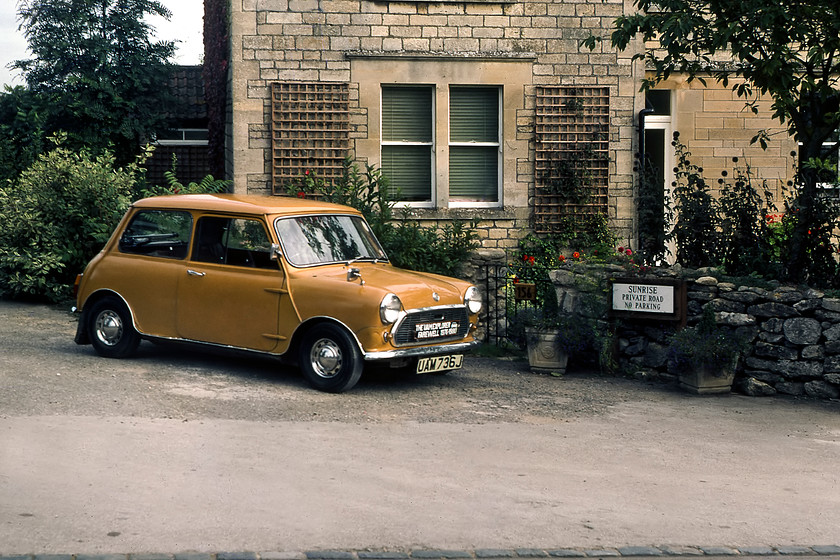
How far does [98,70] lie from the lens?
19.8m

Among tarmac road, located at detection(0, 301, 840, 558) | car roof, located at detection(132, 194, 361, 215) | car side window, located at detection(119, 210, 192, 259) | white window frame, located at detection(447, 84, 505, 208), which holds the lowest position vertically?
tarmac road, located at detection(0, 301, 840, 558)

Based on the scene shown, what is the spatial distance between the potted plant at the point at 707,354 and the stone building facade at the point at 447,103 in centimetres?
615

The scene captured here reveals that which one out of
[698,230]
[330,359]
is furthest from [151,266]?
[698,230]

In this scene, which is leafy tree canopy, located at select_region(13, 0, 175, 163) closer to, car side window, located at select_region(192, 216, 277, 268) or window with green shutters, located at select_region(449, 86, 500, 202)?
window with green shutters, located at select_region(449, 86, 500, 202)

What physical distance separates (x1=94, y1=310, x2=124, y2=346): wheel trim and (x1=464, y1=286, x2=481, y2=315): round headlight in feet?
11.3

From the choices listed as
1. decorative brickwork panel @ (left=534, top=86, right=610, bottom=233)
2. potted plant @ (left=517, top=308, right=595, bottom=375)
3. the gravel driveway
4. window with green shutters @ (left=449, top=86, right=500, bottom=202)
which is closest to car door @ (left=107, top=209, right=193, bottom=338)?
the gravel driveway

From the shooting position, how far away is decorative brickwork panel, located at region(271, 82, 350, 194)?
1595 centimetres

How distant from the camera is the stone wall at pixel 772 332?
33.5 feet

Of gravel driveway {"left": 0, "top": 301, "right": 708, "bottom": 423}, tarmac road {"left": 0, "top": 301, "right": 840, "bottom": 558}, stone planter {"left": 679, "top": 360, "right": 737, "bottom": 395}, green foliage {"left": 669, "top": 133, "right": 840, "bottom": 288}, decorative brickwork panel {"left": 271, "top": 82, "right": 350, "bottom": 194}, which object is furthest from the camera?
decorative brickwork panel {"left": 271, "top": 82, "right": 350, "bottom": 194}

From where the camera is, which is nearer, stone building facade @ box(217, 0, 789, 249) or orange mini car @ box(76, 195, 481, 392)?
orange mini car @ box(76, 195, 481, 392)

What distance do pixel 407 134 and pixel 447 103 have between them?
75 cm

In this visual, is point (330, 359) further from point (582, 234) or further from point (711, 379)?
point (582, 234)

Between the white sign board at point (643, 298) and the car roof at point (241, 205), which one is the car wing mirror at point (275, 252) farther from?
the white sign board at point (643, 298)

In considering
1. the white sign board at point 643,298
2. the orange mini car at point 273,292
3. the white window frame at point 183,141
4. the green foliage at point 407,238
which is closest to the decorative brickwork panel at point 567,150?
the green foliage at point 407,238
